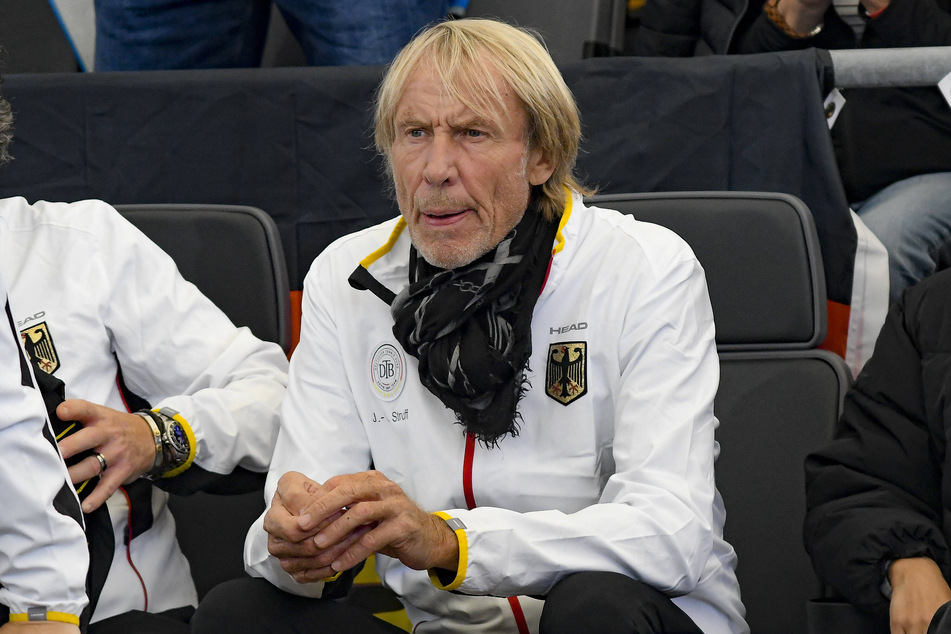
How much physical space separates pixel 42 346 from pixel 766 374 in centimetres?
121

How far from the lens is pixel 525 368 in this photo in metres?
1.63

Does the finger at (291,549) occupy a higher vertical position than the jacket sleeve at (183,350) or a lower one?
lower

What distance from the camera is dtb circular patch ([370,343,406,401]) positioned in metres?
1.69

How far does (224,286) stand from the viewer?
2.02m

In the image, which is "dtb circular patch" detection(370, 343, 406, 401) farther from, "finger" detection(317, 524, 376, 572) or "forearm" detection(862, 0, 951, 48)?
"forearm" detection(862, 0, 951, 48)

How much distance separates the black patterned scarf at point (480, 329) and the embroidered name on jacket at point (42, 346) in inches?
21.7

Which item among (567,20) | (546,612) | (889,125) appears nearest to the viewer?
(546,612)

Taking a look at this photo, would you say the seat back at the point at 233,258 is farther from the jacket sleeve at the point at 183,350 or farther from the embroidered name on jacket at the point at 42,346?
the embroidered name on jacket at the point at 42,346

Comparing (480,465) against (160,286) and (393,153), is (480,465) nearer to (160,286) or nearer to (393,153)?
(393,153)

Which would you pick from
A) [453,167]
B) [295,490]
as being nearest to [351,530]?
[295,490]

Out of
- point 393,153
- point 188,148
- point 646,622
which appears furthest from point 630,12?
point 646,622

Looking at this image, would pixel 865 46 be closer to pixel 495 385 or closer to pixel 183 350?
pixel 495 385

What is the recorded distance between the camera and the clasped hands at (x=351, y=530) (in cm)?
137

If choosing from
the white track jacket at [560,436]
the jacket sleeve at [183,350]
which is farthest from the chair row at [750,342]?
the white track jacket at [560,436]
